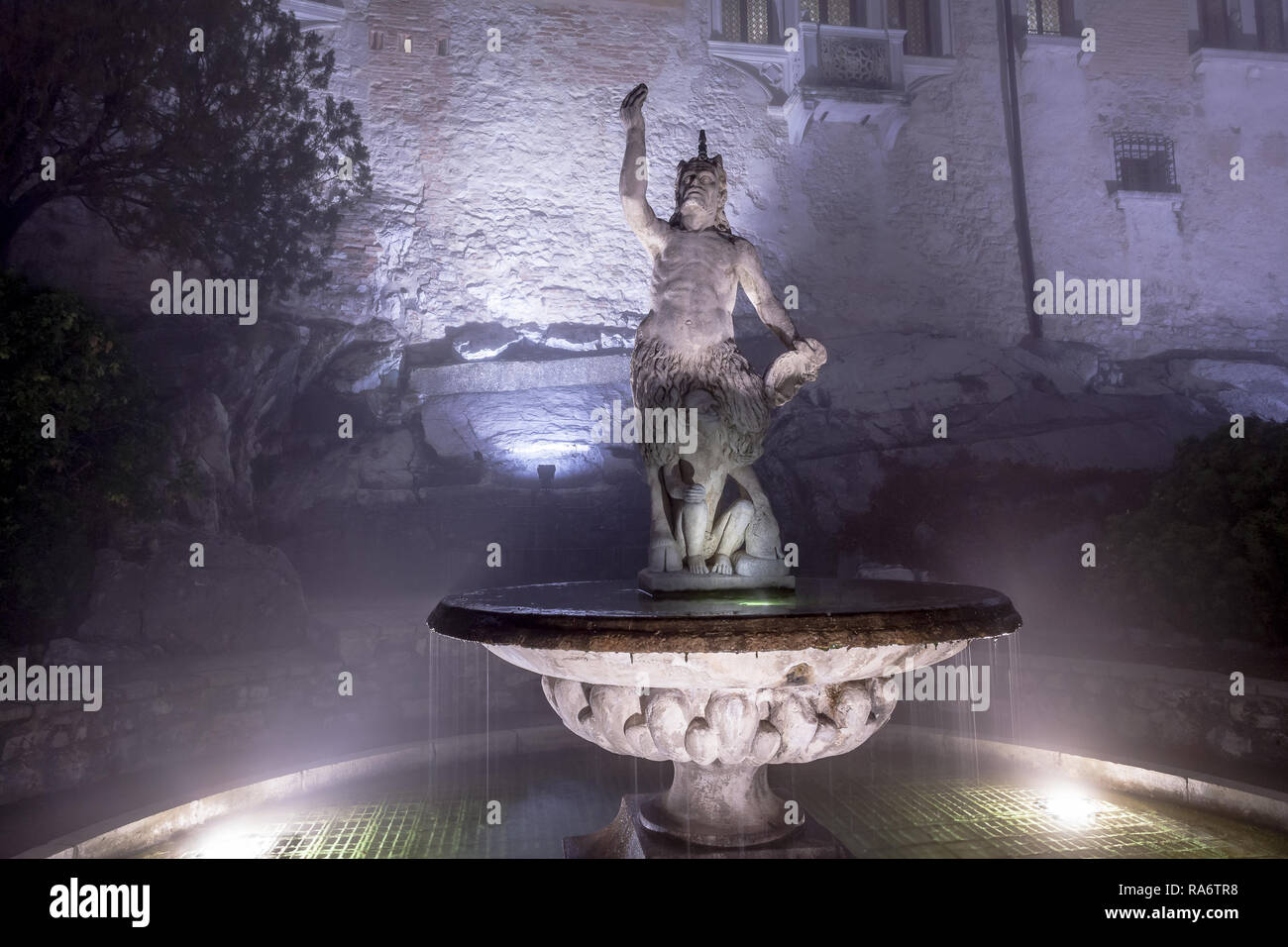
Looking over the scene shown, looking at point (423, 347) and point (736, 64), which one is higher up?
point (736, 64)

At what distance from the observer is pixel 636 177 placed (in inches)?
144

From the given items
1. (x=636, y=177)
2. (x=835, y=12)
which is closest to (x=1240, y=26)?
(x=835, y=12)

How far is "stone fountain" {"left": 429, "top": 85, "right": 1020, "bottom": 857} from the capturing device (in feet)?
8.54

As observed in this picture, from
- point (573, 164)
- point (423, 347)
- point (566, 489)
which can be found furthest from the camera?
point (573, 164)

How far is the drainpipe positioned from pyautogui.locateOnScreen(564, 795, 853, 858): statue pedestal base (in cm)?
1385

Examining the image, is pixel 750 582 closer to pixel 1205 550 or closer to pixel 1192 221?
pixel 1205 550

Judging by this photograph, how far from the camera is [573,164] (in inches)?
565

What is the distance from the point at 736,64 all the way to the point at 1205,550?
→ 12.1m

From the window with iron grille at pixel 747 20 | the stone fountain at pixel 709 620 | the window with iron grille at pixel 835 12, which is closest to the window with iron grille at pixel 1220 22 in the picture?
the window with iron grille at pixel 835 12

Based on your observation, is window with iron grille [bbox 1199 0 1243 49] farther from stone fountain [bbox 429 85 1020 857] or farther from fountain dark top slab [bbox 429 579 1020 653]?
fountain dark top slab [bbox 429 579 1020 653]

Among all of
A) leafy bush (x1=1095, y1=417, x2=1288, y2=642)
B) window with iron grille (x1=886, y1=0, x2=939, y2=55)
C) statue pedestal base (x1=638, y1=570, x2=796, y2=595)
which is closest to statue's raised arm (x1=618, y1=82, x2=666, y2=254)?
statue pedestal base (x1=638, y1=570, x2=796, y2=595)

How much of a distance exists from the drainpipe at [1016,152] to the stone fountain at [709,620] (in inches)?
519
